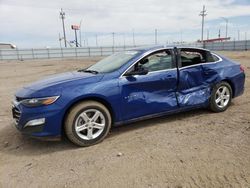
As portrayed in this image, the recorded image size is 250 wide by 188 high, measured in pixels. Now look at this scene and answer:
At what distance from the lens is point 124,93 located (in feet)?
13.8

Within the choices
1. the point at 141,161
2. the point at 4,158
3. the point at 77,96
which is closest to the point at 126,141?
the point at 141,161

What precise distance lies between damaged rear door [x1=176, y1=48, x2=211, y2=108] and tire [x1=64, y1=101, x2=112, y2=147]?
1.58 m

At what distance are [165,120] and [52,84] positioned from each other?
232 centimetres

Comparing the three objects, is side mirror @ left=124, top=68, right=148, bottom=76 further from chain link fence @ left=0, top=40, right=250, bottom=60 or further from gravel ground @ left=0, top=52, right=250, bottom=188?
chain link fence @ left=0, top=40, right=250, bottom=60

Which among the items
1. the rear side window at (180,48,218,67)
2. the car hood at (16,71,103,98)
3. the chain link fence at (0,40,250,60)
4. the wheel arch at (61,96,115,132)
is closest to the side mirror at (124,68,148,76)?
the car hood at (16,71,103,98)

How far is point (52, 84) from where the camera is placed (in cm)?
403

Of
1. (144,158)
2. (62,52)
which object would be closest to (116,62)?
(144,158)

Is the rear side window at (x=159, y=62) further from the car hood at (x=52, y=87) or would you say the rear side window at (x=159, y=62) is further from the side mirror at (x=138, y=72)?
the car hood at (x=52, y=87)

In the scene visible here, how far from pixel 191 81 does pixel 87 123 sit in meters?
2.23

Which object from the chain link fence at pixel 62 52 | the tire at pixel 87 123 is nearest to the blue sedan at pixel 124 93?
the tire at pixel 87 123

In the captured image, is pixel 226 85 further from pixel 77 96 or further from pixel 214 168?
Result: pixel 77 96

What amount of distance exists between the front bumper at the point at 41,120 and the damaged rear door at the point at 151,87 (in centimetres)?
→ 109

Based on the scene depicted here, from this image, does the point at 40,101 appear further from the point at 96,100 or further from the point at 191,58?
the point at 191,58

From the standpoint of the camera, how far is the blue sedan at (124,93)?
12.4 ft
